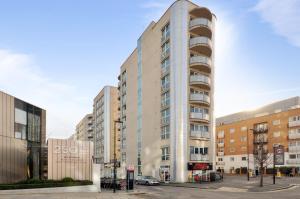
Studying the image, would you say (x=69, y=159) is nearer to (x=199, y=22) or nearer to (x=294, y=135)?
(x=199, y=22)

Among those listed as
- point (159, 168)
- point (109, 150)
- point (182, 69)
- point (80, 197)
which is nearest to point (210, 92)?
point (182, 69)

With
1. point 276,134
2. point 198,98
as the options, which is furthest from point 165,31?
point 276,134

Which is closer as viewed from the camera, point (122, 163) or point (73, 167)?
point (73, 167)

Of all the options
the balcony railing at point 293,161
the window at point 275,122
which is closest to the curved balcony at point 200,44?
the window at point 275,122

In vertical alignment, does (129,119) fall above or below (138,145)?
above

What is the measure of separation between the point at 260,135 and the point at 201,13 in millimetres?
39659

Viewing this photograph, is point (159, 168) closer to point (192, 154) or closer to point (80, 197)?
point (192, 154)

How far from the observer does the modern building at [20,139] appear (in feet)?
103

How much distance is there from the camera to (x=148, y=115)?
66.5 m

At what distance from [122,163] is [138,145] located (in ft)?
40.1

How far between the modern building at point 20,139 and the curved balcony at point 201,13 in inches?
1215

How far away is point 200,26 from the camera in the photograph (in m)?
56.6

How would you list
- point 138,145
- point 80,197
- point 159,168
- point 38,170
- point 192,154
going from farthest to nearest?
point 138,145 < point 159,168 < point 192,154 < point 38,170 < point 80,197

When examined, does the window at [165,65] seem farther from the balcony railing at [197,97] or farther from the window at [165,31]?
the balcony railing at [197,97]
